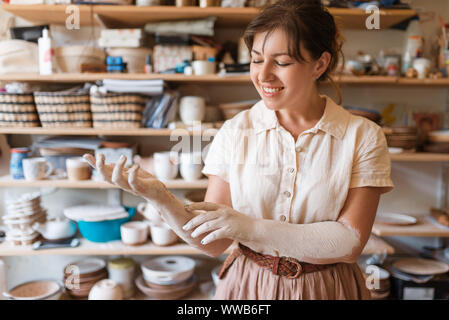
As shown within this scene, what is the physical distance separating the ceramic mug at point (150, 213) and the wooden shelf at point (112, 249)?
0.37ft

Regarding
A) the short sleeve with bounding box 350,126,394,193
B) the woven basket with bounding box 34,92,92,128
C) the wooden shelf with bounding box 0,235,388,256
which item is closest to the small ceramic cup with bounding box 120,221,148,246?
the wooden shelf with bounding box 0,235,388,256

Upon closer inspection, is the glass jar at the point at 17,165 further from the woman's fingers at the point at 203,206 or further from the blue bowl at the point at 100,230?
the woman's fingers at the point at 203,206

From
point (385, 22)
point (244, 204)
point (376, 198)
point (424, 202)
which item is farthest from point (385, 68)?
point (244, 204)

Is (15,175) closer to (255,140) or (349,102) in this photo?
(255,140)

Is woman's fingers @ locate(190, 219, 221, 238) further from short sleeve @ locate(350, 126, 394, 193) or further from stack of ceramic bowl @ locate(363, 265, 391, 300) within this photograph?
stack of ceramic bowl @ locate(363, 265, 391, 300)

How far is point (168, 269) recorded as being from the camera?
5.87ft

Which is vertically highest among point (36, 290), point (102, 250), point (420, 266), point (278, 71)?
point (278, 71)

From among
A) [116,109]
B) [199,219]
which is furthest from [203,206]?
[116,109]

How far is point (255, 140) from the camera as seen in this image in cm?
86

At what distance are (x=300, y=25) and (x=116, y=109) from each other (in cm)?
106

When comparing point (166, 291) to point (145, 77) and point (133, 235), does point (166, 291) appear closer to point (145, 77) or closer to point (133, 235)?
point (133, 235)
